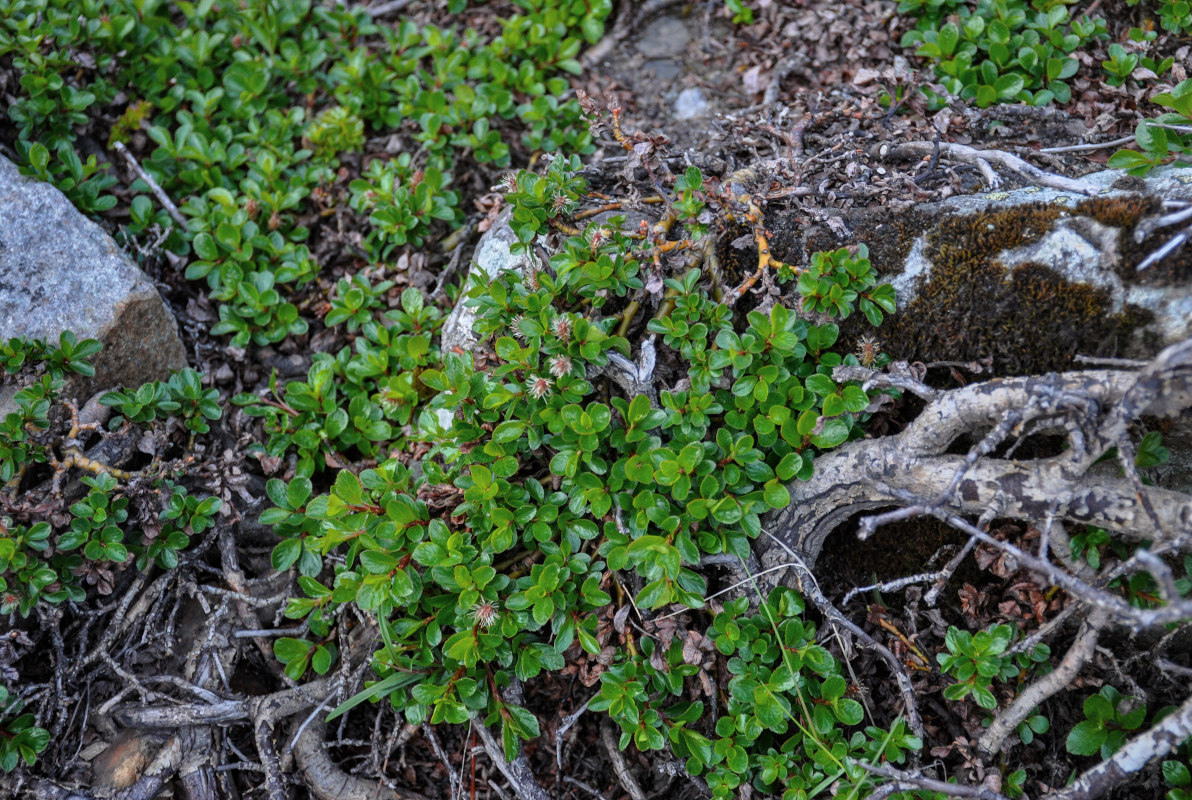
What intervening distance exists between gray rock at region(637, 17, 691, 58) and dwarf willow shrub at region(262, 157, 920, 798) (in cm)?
224

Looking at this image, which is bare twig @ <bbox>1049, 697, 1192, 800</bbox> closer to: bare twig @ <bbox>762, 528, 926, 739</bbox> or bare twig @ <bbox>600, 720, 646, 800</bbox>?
bare twig @ <bbox>762, 528, 926, 739</bbox>

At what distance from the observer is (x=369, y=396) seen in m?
3.64

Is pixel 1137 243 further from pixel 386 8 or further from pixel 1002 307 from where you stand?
pixel 386 8

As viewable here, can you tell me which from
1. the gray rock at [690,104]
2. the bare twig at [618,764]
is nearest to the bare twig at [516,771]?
the bare twig at [618,764]

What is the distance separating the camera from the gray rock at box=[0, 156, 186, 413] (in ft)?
11.3

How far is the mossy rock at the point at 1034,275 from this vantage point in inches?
98.0

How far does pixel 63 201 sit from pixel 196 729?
8.70 feet

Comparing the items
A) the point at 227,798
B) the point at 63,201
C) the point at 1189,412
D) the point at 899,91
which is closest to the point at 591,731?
the point at 227,798

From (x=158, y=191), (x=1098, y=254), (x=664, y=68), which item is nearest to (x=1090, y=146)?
(x=1098, y=254)

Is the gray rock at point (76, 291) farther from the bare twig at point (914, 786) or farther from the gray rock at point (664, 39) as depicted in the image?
the bare twig at point (914, 786)

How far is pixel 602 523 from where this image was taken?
2.93 metres

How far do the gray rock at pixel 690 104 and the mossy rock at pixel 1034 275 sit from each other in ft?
5.93

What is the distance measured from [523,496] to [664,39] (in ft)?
11.3

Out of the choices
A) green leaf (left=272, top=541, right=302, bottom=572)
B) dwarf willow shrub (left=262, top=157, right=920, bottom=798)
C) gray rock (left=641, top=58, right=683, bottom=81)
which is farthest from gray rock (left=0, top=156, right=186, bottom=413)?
gray rock (left=641, top=58, right=683, bottom=81)
